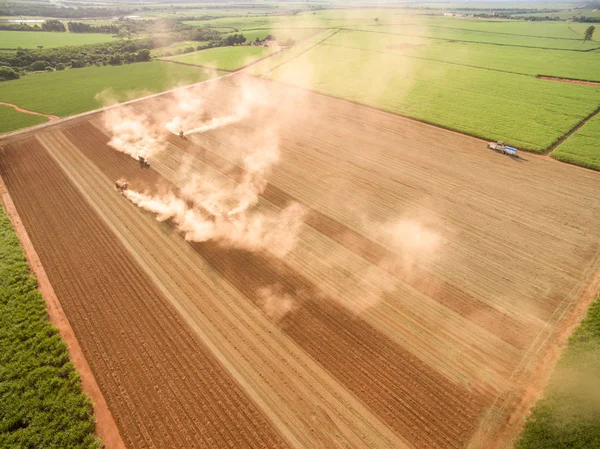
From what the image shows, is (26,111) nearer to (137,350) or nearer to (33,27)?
(137,350)

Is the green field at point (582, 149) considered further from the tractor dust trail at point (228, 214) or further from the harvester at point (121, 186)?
the harvester at point (121, 186)

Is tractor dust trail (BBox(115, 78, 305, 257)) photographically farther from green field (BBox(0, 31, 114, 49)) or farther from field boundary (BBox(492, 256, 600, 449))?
green field (BBox(0, 31, 114, 49))

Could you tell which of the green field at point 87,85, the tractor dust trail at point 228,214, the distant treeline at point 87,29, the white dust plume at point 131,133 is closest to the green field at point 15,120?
the green field at point 87,85

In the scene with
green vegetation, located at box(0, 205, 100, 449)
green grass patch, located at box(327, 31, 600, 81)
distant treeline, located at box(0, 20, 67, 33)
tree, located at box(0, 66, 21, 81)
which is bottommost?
green vegetation, located at box(0, 205, 100, 449)

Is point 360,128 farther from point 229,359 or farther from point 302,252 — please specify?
point 229,359

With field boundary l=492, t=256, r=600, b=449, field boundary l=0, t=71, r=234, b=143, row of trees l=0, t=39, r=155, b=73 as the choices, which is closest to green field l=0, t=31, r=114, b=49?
row of trees l=0, t=39, r=155, b=73

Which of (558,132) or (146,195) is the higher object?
(558,132)

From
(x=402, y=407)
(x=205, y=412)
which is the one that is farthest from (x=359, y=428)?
(x=205, y=412)
